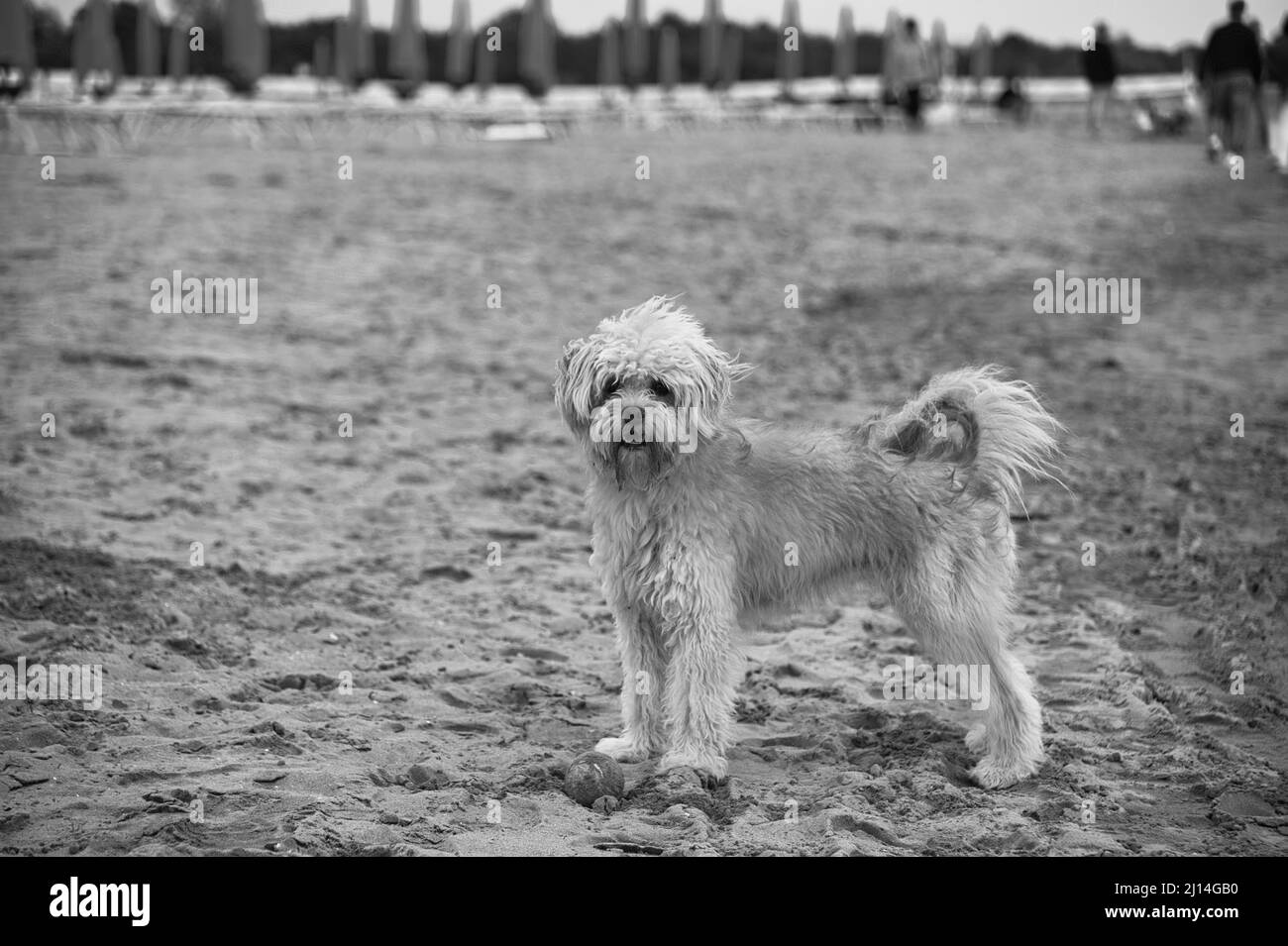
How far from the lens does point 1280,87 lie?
22.2m

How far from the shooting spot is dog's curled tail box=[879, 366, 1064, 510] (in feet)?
18.4

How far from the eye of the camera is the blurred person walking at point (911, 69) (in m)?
33.1

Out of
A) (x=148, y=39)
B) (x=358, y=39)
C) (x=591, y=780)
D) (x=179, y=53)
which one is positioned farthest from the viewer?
(x=358, y=39)

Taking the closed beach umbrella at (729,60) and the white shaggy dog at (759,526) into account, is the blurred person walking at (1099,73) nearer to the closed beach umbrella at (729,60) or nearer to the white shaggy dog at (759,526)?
the closed beach umbrella at (729,60)

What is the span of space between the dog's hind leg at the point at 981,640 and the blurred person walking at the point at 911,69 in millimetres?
29758

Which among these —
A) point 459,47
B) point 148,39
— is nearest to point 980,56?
point 459,47

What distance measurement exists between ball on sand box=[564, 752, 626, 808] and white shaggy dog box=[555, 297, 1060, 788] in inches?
11.6

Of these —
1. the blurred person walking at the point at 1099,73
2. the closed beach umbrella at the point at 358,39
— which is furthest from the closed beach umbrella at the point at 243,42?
the blurred person walking at the point at 1099,73

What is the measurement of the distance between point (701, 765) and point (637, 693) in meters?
0.42

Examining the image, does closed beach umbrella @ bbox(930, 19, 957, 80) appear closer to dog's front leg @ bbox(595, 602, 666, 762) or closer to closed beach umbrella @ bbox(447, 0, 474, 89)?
closed beach umbrella @ bbox(447, 0, 474, 89)

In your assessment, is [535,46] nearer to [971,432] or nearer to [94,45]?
[94,45]

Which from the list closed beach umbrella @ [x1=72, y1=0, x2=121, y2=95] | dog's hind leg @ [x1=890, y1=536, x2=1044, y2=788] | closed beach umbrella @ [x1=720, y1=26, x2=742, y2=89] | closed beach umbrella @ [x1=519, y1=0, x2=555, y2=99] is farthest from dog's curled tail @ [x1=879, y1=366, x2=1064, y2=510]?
closed beach umbrella @ [x1=720, y1=26, x2=742, y2=89]
